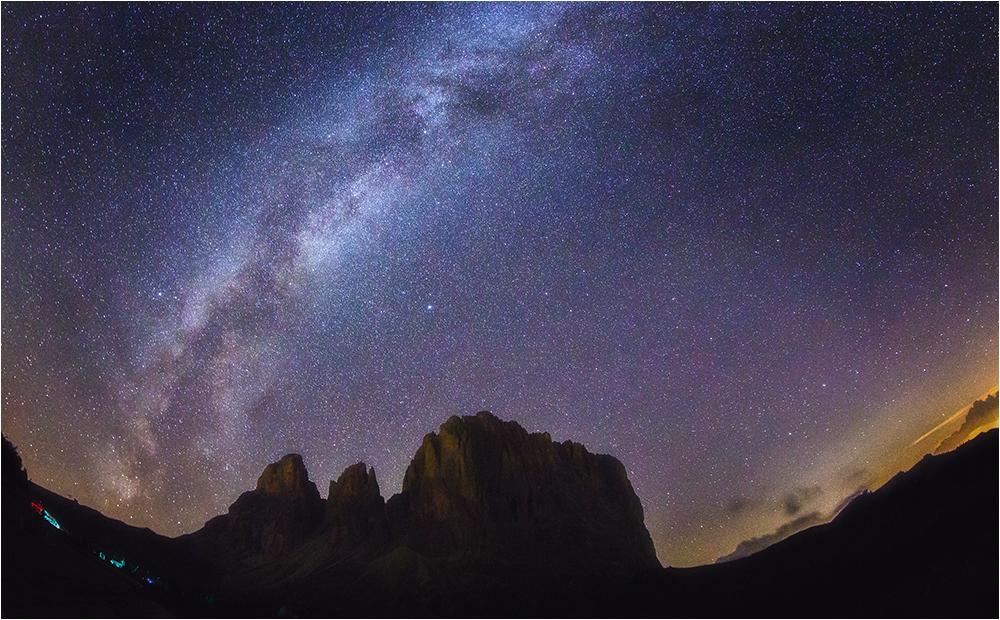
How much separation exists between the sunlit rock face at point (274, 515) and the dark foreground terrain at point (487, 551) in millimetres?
275

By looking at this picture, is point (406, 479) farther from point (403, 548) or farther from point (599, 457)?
point (599, 457)

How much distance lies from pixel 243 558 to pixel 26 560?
4315 centimetres

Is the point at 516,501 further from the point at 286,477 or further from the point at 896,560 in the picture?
the point at 896,560

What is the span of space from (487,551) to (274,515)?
3558 cm

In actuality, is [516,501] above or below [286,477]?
below

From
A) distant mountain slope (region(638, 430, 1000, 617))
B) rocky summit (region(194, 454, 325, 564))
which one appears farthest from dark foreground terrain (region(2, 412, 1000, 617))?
rocky summit (region(194, 454, 325, 564))

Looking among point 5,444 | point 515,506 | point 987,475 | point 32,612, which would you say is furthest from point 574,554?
point 5,444

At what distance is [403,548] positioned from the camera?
70.2 m

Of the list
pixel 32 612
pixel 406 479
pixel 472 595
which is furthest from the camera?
pixel 406 479

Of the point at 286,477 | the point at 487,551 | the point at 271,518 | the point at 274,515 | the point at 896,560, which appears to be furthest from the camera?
→ the point at 286,477

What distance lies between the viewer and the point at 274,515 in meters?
79.6

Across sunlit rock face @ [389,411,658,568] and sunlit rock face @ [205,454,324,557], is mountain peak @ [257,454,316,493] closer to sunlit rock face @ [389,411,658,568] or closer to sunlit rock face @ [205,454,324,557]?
sunlit rock face @ [205,454,324,557]

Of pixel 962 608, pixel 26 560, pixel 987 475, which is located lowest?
pixel 962 608

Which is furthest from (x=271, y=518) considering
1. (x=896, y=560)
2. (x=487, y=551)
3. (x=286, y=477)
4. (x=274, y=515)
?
(x=896, y=560)
